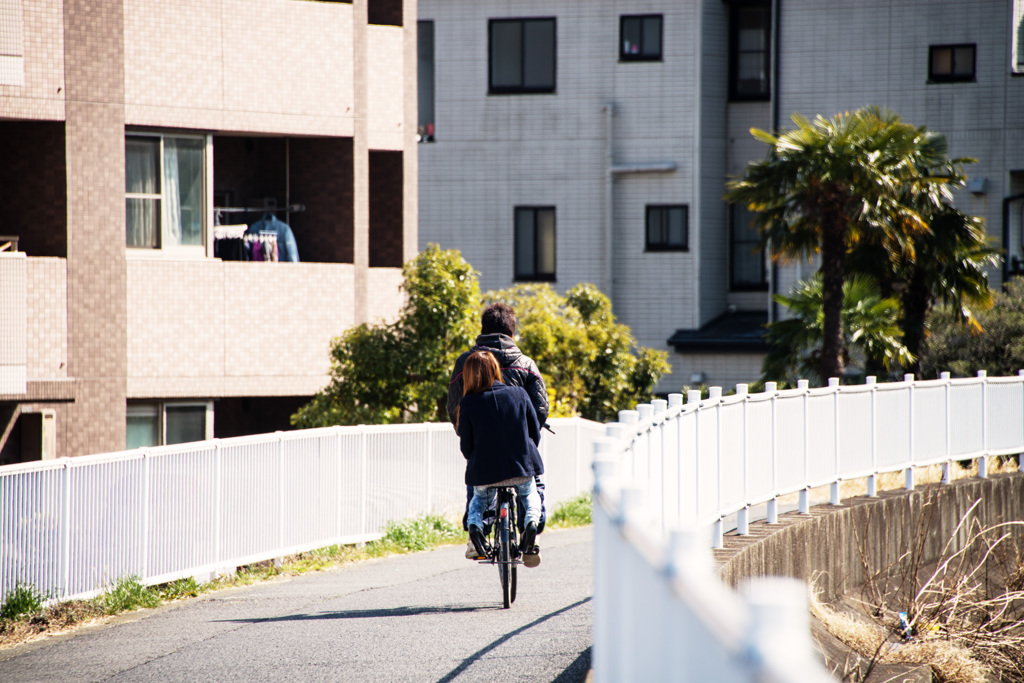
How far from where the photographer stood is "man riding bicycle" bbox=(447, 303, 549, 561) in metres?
8.71

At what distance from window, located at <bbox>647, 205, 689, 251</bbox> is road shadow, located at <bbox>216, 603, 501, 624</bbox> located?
19.1 m

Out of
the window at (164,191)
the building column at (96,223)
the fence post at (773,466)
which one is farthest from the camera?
the window at (164,191)

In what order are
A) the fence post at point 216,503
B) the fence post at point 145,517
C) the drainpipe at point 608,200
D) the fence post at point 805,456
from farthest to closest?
the drainpipe at point 608,200 < the fence post at point 805,456 < the fence post at point 216,503 < the fence post at point 145,517

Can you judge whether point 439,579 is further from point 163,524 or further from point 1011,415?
point 1011,415

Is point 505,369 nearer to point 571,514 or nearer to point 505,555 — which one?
point 505,555

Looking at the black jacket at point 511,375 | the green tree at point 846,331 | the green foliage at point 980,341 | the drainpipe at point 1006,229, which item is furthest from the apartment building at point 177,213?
the drainpipe at point 1006,229

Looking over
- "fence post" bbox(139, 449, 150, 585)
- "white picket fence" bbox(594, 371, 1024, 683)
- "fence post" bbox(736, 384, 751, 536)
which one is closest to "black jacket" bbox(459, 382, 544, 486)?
"white picket fence" bbox(594, 371, 1024, 683)

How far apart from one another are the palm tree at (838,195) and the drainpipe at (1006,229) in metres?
5.61

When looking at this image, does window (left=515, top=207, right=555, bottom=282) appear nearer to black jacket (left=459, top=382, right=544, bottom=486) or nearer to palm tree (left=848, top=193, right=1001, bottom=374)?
palm tree (left=848, top=193, right=1001, bottom=374)

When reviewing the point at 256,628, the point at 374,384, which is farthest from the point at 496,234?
the point at 256,628

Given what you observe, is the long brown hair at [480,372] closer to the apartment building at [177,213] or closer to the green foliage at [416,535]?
the green foliage at [416,535]

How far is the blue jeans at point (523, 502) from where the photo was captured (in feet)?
28.2

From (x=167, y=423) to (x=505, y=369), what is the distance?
9.40 m

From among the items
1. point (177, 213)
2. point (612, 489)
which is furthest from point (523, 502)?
point (177, 213)
